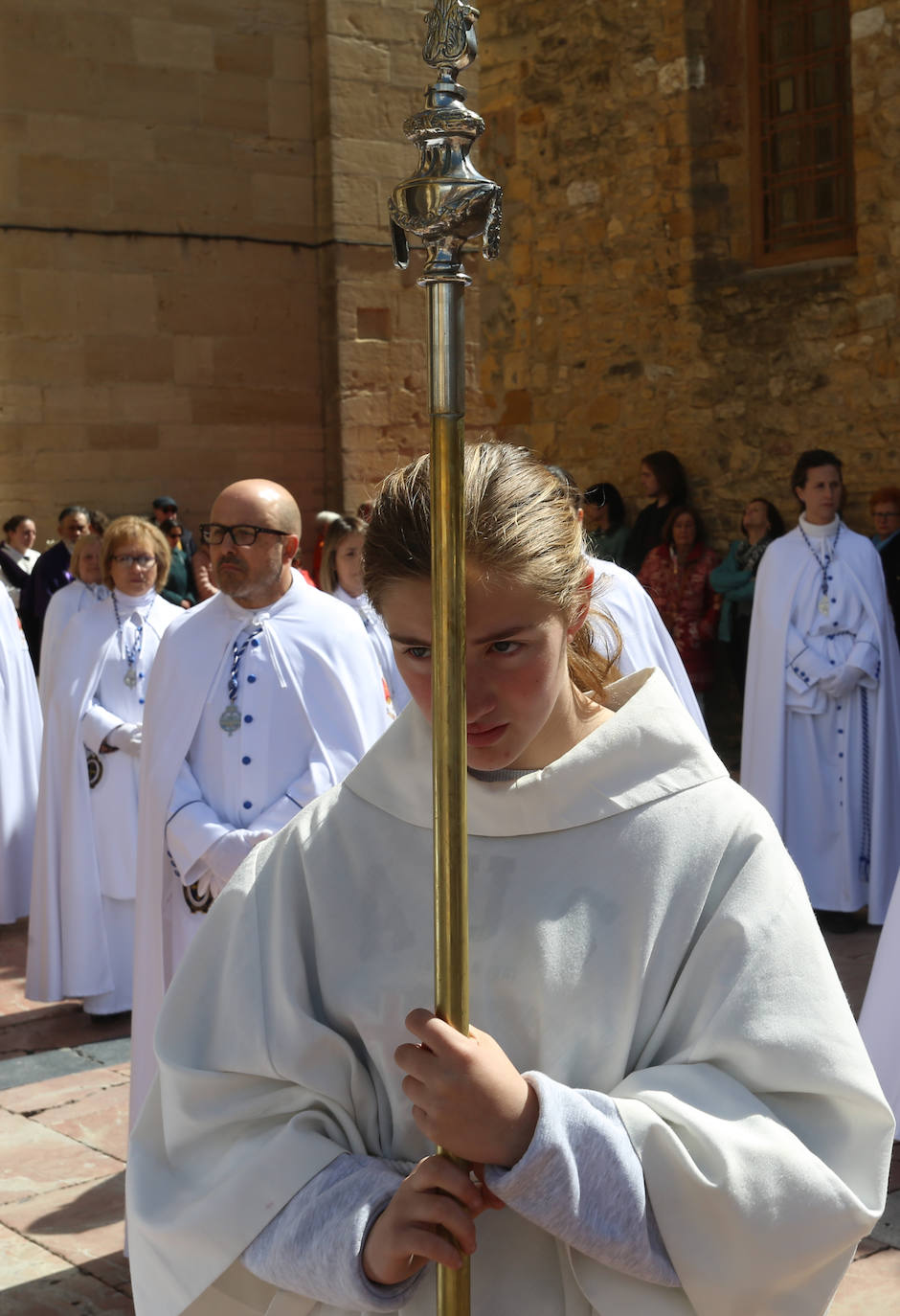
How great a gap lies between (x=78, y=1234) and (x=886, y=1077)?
7.24 ft

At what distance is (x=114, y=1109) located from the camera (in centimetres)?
514

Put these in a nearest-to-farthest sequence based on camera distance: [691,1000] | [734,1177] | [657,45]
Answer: [734,1177] → [691,1000] → [657,45]

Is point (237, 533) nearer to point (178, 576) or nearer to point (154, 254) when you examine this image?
point (178, 576)

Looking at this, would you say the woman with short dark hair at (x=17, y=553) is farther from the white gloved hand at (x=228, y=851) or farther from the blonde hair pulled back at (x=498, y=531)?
the blonde hair pulled back at (x=498, y=531)

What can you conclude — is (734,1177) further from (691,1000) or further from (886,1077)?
(886,1077)

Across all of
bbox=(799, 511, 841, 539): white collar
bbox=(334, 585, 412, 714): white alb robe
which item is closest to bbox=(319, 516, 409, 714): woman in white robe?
bbox=(334, 585, 412, 714): white alb robe

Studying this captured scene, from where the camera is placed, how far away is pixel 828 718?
309 inches

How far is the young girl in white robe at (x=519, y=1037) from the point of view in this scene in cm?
153

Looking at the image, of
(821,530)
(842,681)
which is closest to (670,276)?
(821,530)

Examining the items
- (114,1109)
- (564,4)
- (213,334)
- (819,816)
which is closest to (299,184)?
(213,334)

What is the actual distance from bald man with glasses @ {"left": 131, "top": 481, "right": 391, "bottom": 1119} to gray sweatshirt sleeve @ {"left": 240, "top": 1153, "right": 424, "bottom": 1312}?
7.80 ft

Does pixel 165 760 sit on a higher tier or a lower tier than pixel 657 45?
lower

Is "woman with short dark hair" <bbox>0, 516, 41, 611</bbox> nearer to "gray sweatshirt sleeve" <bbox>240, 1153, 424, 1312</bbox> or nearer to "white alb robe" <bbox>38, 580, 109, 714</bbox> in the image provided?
"white alb robe" <bbox>38, 580, 109, 714</bbox>

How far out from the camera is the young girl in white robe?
1.53 meters
